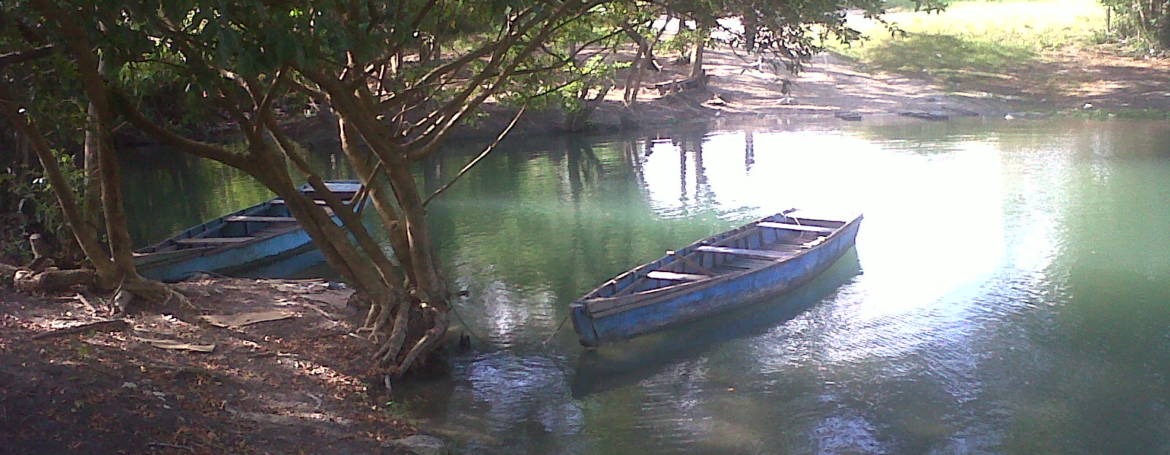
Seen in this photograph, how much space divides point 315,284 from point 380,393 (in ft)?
11.6

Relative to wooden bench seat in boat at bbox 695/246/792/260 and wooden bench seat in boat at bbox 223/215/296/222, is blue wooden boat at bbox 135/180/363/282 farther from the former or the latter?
wooden bench seat in boat at bbox 695/246/792/260

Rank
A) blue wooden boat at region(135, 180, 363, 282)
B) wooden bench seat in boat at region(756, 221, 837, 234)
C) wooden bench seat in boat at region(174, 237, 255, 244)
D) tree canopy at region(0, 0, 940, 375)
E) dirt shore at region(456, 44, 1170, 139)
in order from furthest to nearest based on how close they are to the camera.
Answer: dirt shore at region(456, 44, 1170, 139) → wooden bench seat in boat at region(174, 237, 255, 244) → wooden bench seat in boat at region(756, 221, 837, 234) → blue wooden boat at region(135, 180, 363, 282) → tree canopy at region(0, 0, 940, 375)

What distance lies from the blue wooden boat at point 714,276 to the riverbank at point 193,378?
2.71 metres

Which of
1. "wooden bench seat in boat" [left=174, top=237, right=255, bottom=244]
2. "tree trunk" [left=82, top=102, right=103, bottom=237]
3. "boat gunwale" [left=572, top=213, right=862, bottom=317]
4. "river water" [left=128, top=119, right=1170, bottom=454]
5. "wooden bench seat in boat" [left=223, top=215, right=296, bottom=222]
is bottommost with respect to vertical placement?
"river water" [left=128, top=119, right=1170, bottom=454]

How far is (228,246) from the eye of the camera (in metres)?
15.5

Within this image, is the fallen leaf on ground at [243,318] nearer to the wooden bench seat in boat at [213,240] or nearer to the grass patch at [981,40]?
the wooden bench seat in boat at [213,240]

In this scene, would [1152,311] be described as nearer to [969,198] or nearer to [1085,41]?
[969,198]

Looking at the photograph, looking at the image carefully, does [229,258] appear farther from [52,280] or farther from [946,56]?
[946,56]

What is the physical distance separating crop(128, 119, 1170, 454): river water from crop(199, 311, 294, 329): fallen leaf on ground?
192 cm

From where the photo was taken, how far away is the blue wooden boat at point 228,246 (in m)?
14.4

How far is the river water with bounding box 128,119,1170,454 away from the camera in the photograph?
9.29m

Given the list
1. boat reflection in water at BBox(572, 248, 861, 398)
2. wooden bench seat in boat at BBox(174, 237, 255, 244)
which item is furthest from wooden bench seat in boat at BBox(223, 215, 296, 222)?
boat reflection in water at BBox(572, 248, 861, 398)

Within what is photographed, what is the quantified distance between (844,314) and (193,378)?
803 centimetres

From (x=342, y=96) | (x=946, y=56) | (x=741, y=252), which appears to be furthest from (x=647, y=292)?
(x=946, y=56)
